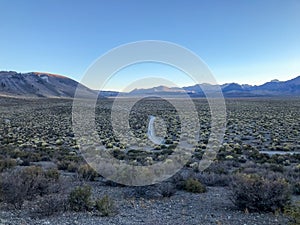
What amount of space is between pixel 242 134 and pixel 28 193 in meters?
25.4

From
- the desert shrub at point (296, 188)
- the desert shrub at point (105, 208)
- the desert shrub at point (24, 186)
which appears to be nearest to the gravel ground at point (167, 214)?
the desert shrub at point (105, 208)

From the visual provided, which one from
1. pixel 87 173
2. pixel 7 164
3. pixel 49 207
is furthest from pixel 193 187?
pixel 7 164

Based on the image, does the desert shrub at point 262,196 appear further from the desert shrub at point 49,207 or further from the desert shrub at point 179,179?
the desert shrub at point 49,207

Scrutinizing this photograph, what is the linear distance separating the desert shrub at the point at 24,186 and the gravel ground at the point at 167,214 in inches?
18.1

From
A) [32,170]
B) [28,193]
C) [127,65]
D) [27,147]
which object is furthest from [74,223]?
A: [27,147]

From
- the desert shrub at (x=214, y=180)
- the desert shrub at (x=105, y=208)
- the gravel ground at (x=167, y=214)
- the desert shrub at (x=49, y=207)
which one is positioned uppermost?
the desert shrub at (x=49, y=207)

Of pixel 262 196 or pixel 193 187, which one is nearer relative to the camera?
pixel 262 196

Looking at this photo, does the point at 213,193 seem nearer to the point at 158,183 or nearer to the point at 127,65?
the point at 158,183

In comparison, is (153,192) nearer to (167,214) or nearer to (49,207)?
(167,214)

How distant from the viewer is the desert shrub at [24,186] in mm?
8188

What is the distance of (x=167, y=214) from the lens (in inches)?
317

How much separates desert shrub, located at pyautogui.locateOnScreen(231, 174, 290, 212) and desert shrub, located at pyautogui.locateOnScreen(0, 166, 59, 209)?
17.8ft

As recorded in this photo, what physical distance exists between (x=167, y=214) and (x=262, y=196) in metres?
2.52

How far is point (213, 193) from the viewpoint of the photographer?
10391 millimetres
